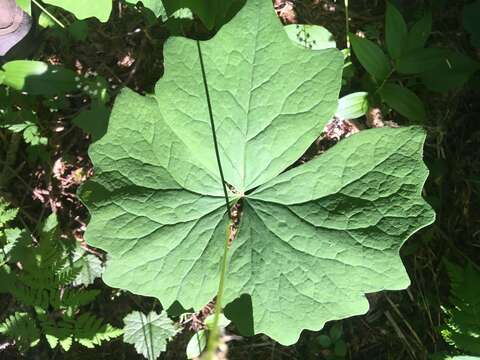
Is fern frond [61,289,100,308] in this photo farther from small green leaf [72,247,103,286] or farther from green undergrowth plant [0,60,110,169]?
green undergrowth plant [0,60,110,169]

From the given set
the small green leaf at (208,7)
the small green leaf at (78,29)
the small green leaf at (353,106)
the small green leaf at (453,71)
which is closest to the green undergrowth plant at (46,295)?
the small green leaf at (78,29)

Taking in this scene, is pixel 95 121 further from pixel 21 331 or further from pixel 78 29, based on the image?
pixel 21 331

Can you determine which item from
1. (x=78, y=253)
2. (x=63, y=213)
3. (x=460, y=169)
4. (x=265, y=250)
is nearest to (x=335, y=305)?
(x=265, y=250)

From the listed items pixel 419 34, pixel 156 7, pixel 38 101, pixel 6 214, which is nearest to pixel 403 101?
pixel 419 34

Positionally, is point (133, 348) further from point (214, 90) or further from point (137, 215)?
point (214, 90)

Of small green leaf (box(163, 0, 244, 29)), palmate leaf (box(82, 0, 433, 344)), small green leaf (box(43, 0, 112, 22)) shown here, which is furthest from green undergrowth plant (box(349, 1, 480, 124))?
small green leaf (box(43, 0, 112, 22))

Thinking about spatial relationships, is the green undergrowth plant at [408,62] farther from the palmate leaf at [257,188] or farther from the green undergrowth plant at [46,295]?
the green undergrowth plant at [46,295]

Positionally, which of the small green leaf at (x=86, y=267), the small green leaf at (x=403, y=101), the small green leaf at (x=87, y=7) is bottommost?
the small green leaf at (x=86, y=267)
